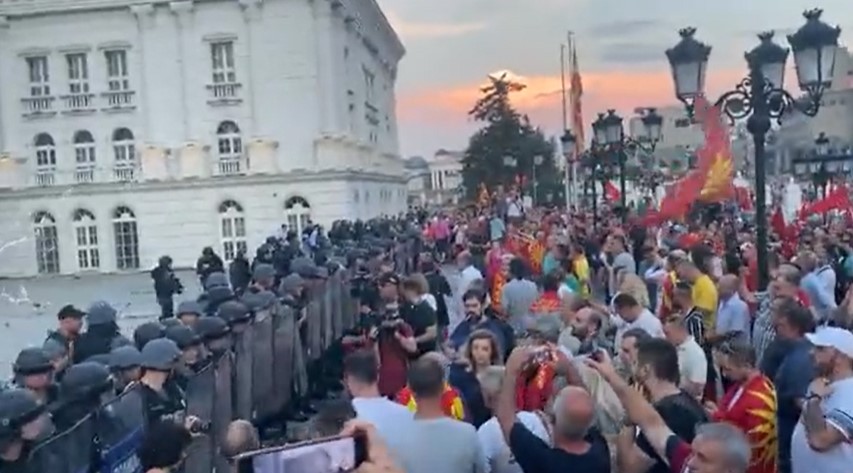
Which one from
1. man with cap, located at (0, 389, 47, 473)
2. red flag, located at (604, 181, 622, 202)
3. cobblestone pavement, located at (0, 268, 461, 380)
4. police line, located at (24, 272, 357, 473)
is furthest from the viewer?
red flag, located at (604, 181, 622, 202)

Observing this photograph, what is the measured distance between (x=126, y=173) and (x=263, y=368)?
4139 cm

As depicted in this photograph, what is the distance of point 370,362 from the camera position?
6.40m

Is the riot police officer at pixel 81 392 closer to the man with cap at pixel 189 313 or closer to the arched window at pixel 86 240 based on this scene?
the man with cap at pixel 189 313

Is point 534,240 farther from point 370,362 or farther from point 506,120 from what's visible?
point 506,120

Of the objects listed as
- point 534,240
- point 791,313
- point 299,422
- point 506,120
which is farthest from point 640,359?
point 506,120

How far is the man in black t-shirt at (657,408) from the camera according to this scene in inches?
225

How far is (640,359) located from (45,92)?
1953 inches

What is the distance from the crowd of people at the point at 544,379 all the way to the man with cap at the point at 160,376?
0.6 inches

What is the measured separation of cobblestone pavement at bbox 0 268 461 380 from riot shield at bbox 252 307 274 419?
6.72m

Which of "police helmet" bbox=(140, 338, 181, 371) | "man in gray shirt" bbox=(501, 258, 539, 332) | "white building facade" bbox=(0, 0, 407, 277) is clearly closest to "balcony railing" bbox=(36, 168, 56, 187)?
"white building facade" bbox=(0, 0, 407, 277)

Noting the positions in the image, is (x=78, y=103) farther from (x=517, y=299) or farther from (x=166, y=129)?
(x=517, y=299)

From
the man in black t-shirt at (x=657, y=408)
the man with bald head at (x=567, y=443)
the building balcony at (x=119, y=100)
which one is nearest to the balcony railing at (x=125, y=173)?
the building balcony at (x=119, y=100)

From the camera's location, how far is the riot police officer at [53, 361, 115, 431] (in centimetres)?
720

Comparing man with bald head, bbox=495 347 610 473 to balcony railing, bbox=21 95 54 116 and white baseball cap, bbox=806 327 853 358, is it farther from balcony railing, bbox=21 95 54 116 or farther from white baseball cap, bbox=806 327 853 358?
balcony railing, bbox=21 95 54 116
